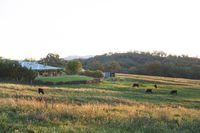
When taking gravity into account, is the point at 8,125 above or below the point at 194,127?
above

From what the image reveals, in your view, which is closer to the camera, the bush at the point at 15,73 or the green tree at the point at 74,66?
→ the bush at the point at 15,73

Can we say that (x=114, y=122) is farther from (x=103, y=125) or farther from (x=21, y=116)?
(x=21, y=116)

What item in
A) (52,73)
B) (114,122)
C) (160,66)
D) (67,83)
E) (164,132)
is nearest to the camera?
(164,132)

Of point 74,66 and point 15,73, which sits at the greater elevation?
point 74,66

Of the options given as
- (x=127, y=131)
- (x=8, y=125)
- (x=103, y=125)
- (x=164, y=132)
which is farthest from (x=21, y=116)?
(x=164, y=132)

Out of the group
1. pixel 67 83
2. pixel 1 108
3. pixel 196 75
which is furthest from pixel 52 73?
pixel 196 75

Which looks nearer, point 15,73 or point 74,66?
point 15,73

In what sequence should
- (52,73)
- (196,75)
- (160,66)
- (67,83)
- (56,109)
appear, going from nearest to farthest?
(56,109)
(67,83)
(52,73)
(196,75)
(160,66)

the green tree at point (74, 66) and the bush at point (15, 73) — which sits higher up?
the green tree at point (74, 66)

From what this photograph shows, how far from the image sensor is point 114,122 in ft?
25.3

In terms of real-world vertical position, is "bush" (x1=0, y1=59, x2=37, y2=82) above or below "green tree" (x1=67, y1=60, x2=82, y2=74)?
below

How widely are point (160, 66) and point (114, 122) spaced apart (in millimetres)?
100957

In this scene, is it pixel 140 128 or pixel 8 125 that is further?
pixel 140 128

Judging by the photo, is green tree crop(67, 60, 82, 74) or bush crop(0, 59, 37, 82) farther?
green tree crop(67, 60, 82, 74)
